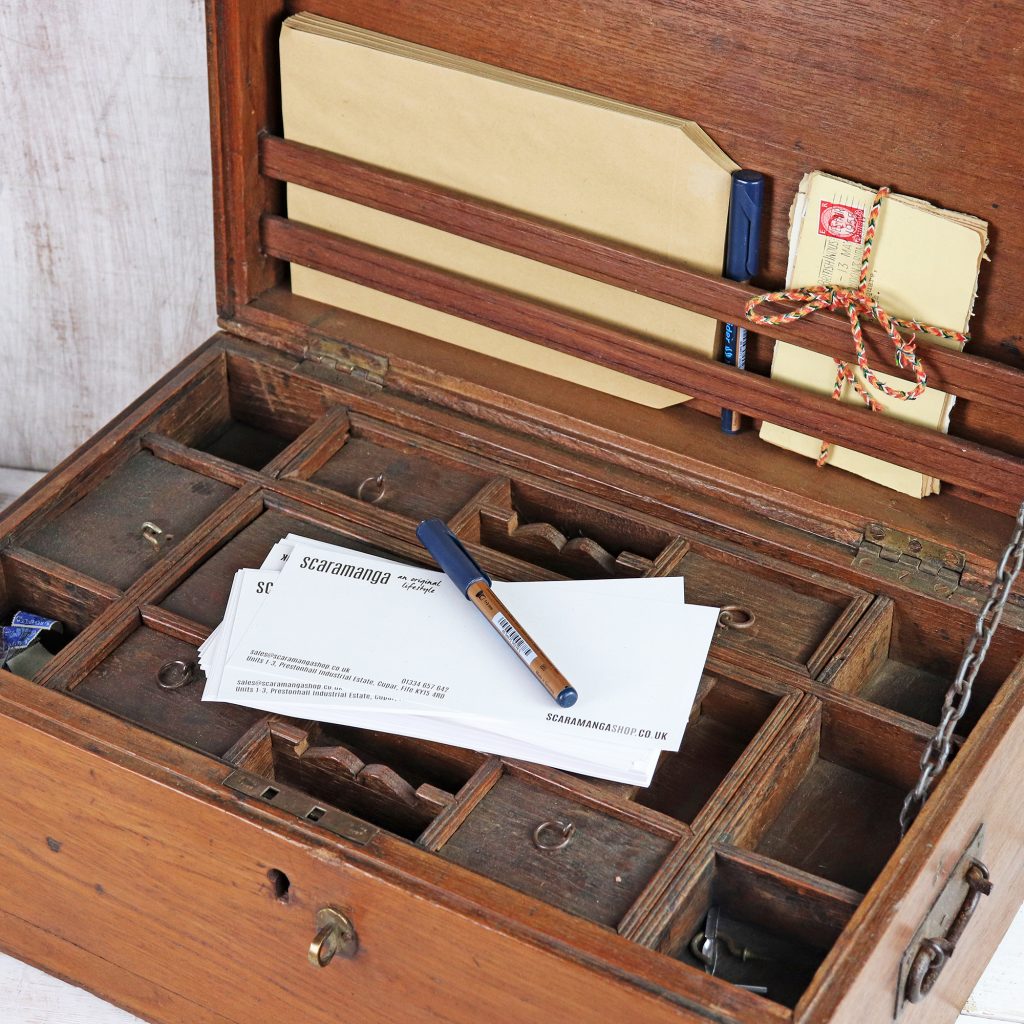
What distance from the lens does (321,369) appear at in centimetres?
179

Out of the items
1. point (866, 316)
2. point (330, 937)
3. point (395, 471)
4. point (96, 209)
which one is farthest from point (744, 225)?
point (96, 209)

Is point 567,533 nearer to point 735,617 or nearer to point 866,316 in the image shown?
point 735,617

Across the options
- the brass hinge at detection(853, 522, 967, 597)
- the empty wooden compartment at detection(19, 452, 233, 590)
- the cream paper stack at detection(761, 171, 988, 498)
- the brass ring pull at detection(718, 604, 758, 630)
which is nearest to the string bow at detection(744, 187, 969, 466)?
the cream paper stack at detection(761, 171, 988, 498)

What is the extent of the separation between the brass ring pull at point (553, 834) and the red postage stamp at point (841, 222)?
59 cm

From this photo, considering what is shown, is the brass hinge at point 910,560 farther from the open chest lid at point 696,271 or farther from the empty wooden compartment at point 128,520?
the empty wooden compartment at point 128,520

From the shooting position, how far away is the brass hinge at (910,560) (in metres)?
1.54

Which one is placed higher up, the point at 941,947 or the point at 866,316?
the point at 866,316

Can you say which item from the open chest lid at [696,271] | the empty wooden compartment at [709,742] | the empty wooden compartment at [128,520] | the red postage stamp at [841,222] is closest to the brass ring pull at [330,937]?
the empty wooden compartment at [709,742]

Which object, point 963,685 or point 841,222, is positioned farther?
point 841,222

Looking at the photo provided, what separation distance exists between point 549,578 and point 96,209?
2.93 feet

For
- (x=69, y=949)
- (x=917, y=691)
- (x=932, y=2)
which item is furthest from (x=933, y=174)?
(x=69, y=949)

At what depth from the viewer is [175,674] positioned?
148cm

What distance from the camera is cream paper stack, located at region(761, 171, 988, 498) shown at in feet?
4.73

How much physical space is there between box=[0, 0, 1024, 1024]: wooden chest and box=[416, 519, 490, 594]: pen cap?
0.06 m
